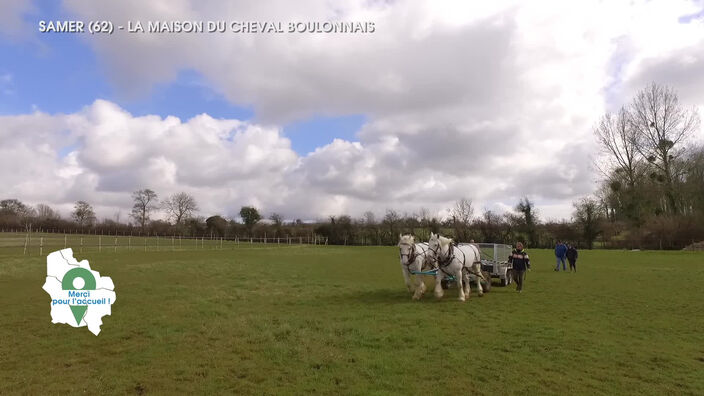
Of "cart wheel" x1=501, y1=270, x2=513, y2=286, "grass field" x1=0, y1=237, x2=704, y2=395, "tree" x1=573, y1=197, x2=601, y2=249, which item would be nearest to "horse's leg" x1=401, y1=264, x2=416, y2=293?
"grass field" x1=0, y1=237, x2=704, y2=395

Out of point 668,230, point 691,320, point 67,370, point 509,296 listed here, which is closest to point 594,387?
point 691,320

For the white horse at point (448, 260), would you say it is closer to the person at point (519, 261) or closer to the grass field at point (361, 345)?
the grass field at point (361, 345)

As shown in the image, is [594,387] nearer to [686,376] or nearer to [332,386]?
[686,376]

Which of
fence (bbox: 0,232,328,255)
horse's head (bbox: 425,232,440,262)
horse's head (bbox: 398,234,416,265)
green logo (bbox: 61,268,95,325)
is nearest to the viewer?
green logo (bbox: 61,268,95,325)

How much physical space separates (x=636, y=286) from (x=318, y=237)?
72391 millimetres

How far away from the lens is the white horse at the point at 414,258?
1223 centimetres

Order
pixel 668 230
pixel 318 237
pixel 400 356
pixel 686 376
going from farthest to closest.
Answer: pixel 318 237
pixel 668 230
pixel 400 356
pixel 686 376

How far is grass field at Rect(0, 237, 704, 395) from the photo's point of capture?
18.6 ft

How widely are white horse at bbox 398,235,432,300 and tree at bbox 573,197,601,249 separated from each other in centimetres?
6214

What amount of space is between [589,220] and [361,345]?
67.7 m

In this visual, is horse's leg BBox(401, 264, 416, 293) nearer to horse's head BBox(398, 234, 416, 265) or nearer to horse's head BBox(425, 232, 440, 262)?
horse's head BBox(398, 234, 416, 265)

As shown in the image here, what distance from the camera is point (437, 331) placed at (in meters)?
8.48

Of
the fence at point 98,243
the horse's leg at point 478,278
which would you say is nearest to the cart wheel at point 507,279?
the horse's leg at point 478,278

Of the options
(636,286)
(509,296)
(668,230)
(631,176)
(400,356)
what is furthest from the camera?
(631,176)
